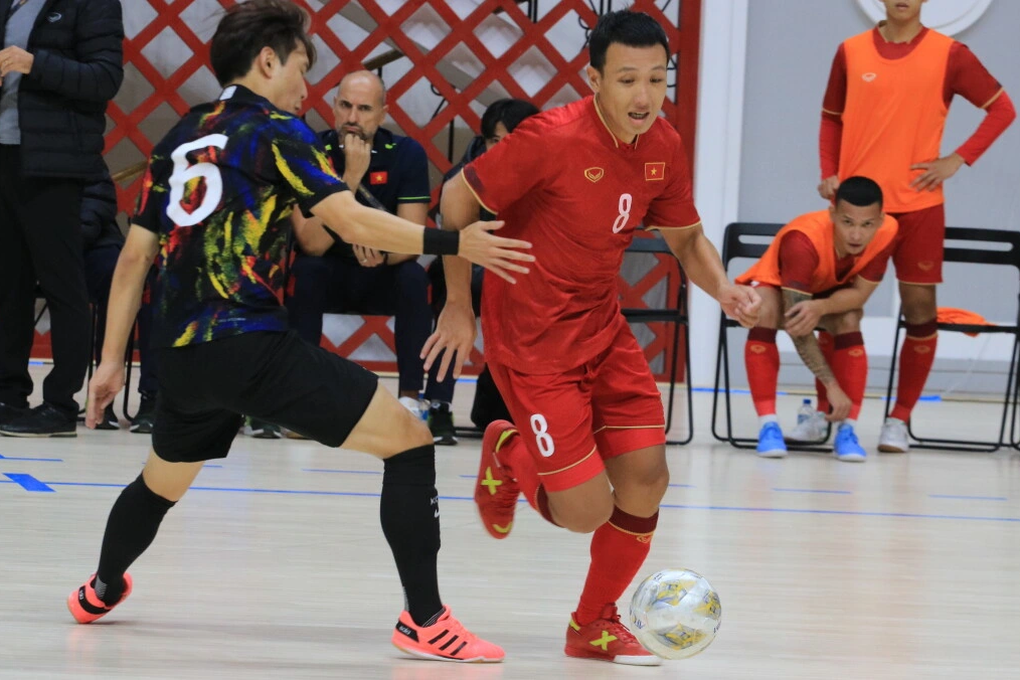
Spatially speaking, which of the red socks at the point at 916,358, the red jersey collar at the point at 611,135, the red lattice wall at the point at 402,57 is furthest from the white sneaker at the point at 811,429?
the red jersey collar at the point at 611,135

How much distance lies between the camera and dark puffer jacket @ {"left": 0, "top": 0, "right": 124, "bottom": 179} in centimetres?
428

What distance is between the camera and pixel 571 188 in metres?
2.50

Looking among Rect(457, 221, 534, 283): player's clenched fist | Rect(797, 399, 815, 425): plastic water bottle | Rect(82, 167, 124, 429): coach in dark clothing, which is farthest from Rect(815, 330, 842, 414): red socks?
Rect(457, 221, 534, 283): player's clenched fist

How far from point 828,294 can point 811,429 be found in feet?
1.91

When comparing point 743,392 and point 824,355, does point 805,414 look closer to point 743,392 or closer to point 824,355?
point 824,355

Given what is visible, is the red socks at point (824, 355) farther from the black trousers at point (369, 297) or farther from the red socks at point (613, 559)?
the red socks at point (613, 559)

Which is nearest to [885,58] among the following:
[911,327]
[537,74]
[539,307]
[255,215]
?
[911,327]

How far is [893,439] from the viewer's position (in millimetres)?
5180

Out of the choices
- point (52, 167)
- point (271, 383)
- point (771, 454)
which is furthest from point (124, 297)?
point (771, 454)

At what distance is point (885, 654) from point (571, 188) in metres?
1.03

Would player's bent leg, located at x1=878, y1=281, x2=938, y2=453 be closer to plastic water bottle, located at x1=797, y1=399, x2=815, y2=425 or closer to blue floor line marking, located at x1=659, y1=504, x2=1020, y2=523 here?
plastic water bottle, located at x1=797, y1=399, x2=815, y2=425

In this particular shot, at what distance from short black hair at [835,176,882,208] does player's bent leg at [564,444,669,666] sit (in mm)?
2561

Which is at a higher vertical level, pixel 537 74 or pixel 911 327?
pixel 537 74

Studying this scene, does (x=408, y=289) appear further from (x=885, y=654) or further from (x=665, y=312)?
(x=885, y=654)
